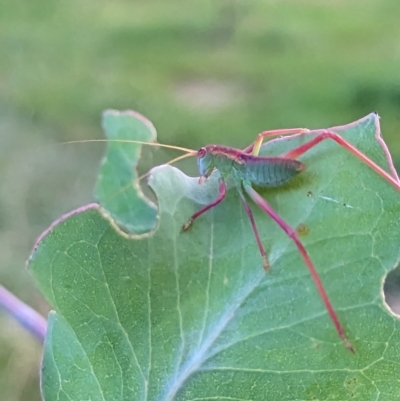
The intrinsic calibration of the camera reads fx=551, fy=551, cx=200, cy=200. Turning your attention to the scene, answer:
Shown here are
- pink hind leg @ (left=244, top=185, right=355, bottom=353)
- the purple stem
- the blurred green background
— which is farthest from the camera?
the blurred green background

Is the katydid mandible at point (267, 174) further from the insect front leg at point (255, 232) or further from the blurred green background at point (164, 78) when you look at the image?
the blurred green background at point (164, 78)

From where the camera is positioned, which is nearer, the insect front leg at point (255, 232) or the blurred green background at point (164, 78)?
the insect front leg at point (255, 232)

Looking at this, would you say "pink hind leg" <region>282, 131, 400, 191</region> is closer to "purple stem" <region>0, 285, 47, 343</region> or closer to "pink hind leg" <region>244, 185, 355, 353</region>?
"pink hind leg" <region>244, 185, 355, 353</region>

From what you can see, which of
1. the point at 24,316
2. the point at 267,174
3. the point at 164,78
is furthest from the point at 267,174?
the point at 164,78

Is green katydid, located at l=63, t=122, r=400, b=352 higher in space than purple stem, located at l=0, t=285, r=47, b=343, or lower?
higher

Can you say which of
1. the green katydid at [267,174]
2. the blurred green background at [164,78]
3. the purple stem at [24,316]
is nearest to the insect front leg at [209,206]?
the green katydid at [267,174]

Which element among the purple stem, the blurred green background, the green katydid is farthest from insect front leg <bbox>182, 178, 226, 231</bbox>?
the blurred green background

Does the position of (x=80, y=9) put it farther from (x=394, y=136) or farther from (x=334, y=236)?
(x=334, y=236)
